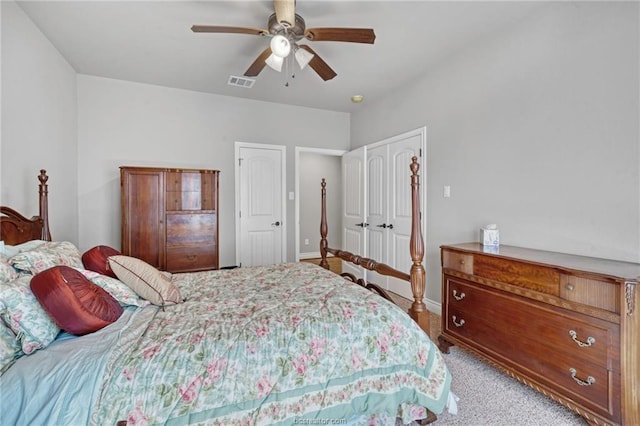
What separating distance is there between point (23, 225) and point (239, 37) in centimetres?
225

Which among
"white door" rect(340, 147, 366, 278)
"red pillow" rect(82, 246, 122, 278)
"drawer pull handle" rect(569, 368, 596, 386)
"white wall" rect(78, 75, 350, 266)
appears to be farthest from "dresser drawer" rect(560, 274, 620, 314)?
"white wall" rect(78, 75, 350, 266)

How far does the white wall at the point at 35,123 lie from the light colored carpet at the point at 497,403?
3.37m

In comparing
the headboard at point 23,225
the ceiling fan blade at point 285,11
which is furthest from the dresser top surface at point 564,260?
the headboard at point 23,225

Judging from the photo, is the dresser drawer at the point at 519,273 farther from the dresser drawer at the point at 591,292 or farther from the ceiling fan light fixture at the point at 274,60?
the ceiling fan light fixture at the point at 274,60

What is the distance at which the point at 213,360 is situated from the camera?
46.9 inches

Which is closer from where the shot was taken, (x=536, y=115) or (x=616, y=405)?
(x=616, y=405)

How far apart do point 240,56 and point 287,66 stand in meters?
0.50

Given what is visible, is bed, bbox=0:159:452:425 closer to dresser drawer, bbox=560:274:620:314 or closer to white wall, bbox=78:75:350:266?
dresser drawer, bbox=560:274:620:314

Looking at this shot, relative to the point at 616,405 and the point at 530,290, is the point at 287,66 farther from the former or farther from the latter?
the point at 616,405

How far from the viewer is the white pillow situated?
1656 millimetres

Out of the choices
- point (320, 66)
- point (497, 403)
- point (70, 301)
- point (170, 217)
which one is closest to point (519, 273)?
point (497, 403)

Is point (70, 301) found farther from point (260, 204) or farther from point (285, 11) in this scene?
point (260, 204)

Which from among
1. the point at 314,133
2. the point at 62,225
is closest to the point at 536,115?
the point at 314,133

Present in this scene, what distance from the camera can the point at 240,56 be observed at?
10.1 feet
